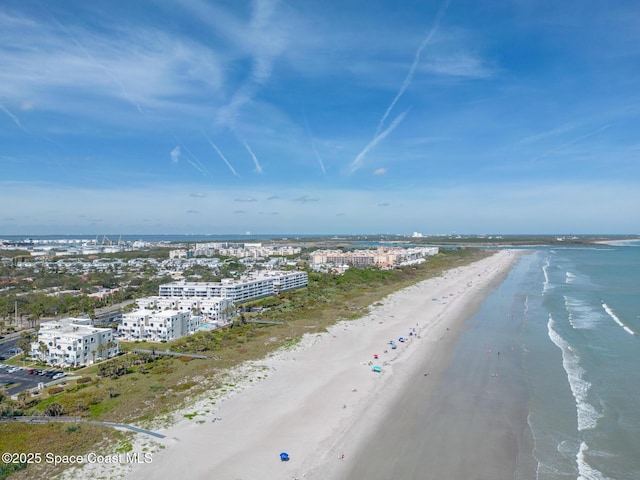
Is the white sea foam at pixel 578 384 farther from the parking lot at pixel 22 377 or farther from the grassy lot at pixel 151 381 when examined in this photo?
the parking lot at pixel 22 377

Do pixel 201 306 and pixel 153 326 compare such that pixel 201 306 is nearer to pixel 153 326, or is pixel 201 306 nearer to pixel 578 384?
pixel 153 326

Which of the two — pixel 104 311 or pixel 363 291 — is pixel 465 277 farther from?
pixel 104 311

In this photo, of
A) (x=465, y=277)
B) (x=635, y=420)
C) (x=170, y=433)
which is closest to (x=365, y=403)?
(x=170, y=433)

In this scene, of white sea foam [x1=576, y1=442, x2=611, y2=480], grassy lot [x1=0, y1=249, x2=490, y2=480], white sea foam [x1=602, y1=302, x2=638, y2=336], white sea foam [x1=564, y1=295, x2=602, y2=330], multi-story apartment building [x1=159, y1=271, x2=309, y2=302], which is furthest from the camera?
multi-story apartment building [x1=159, y1=271, x2=309, y2=302]

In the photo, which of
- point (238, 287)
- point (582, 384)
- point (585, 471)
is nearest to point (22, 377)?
point (238, 287)

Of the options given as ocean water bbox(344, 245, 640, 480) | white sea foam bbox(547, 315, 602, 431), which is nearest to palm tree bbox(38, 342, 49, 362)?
ocean water bbox(344, 245, 640, 480)

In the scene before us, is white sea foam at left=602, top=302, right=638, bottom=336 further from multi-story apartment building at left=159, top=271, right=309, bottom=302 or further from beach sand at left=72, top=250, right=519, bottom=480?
multi-story apartment building at left=159, top=271, right=309, bottom=302
